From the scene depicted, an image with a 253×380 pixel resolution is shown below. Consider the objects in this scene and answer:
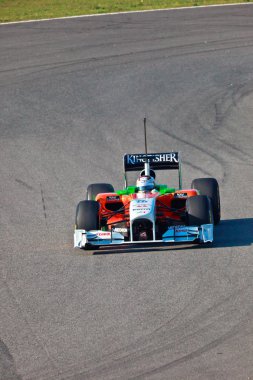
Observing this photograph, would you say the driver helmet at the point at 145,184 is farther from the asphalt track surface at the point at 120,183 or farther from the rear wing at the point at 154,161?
Answer: the asphalt track surface at the point at 120,183

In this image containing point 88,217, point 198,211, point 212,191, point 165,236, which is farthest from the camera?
point 212,191

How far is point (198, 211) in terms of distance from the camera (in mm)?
17422

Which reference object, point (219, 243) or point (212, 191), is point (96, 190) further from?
point (219, 243)

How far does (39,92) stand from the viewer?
30.1 m

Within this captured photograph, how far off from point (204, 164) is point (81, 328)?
399 inches

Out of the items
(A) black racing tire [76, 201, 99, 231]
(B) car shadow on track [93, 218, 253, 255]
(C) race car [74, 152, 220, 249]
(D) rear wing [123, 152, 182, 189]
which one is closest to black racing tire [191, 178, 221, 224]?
(C) race car [74, 152, 220, 249]

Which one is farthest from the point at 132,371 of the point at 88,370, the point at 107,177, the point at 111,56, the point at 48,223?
the point at 111,56

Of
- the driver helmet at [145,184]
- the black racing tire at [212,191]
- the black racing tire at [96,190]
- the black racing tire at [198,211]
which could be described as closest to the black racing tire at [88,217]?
the driver helmet at [145,184]

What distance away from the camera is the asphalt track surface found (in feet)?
42.8

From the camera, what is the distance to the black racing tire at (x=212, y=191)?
1858cm

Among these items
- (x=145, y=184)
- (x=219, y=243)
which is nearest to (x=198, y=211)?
(x=219, y=243)

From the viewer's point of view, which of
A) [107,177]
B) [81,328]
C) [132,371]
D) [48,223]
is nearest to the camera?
[132,371]

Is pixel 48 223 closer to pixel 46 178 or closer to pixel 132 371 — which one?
pixel 46 178

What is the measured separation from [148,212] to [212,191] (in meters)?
1.88
